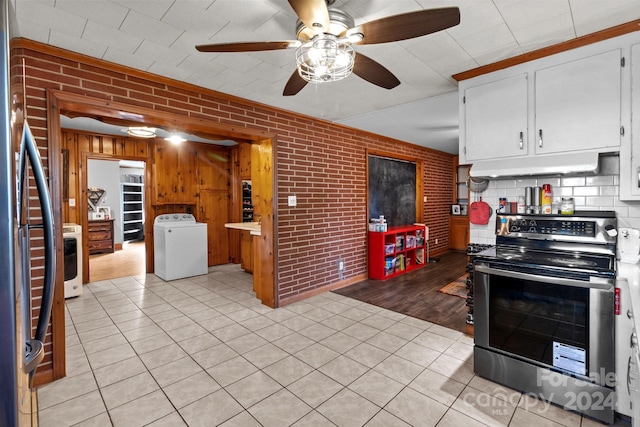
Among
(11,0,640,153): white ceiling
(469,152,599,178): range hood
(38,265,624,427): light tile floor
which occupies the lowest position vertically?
(38,265,624,427): light tile floor

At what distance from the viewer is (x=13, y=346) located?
0.71 m

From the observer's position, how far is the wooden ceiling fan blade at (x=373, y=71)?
1771 mm

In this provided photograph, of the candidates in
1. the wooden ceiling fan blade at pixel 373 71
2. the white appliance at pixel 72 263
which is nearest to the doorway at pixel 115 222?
the white appliance at pixel 72 263

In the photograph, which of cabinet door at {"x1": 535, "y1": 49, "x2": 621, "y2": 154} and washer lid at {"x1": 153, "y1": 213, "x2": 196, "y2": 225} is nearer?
cabinet door at {"x1": 535, "y1": 49, "x2": 621, "y2": 154}

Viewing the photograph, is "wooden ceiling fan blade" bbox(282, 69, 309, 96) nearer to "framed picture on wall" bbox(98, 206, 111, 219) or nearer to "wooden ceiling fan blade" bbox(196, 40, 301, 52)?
"wooden ceiling fan blade" bbox(196, 40, 301, 52)

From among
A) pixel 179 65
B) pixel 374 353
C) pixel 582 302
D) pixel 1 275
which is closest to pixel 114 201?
pixel 179 65

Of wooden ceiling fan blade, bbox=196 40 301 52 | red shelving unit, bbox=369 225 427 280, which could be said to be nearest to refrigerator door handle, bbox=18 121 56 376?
wooden ceiling fan blade, bbox=196 40 301 52

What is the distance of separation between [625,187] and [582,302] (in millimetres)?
837

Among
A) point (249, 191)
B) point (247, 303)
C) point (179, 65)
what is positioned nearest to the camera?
point (179, 65)

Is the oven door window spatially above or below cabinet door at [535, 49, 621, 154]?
below

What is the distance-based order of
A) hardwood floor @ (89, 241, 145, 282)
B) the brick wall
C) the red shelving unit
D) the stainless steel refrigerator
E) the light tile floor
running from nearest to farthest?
the stainless steel refrigerator
the light tile floor
the brick wall
the red shelving unit
hardwood floor @ (89, 241, 145, 282)

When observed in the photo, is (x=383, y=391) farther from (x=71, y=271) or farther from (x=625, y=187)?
(x=71, y=271)

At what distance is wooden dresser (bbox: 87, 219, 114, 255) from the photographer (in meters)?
6.92

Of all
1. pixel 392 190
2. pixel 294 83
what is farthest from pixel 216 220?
pixel 294 83
